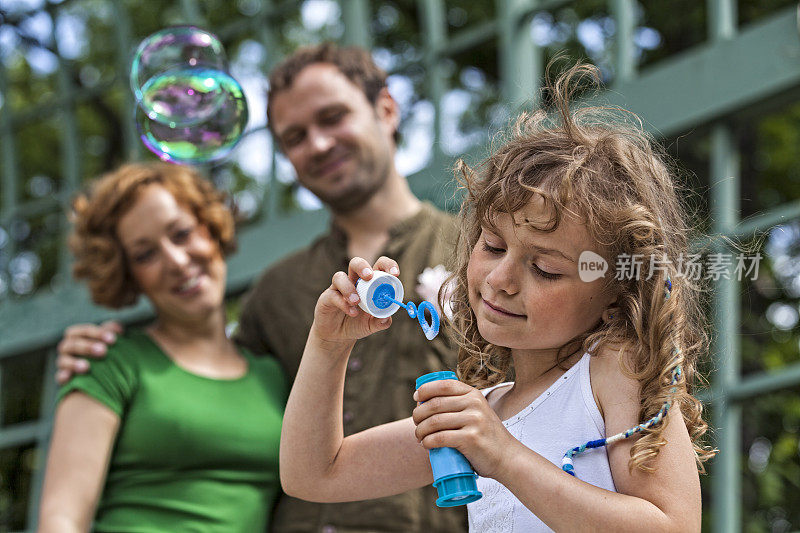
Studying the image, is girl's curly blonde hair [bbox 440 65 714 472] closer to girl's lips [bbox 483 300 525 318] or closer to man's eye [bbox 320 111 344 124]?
girl's lips [bbox 483 300 525 318]

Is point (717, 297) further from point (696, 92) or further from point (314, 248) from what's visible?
point (314, 248)

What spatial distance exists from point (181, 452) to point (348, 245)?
2.39ft

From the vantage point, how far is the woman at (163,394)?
2.47m

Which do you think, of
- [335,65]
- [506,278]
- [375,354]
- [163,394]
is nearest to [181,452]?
[163,394]

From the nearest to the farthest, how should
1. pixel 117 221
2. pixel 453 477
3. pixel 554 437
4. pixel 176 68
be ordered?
pixel 453 477, pixel 554 437, pixel 176 68, pixel 117 221

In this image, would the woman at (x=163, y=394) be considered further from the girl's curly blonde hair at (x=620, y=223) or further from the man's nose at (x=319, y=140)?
the girl's curly blonde hair at (x=620, y=223)

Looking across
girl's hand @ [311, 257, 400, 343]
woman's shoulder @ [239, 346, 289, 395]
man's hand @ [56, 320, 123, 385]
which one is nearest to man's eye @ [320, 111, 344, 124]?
woman's shoulder @ [239, 346, 289, 395]

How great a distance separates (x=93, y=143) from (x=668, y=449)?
1033cm

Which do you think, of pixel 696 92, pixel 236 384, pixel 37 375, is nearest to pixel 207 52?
pixel 236 384

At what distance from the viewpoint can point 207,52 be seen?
8.54ft

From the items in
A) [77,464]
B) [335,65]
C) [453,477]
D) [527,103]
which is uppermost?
[335,65]

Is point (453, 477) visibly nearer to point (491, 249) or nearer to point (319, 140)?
point (491, 249)

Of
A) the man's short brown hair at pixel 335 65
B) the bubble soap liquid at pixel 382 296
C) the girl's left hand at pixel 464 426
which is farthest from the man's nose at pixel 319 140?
the girl's left hand at pixel 464 426

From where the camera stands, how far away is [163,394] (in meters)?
2.57
